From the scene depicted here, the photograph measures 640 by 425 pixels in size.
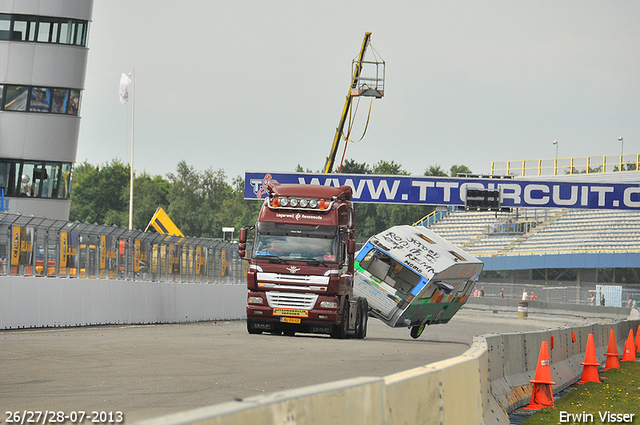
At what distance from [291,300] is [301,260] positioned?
0.99 m

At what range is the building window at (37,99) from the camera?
39938mm

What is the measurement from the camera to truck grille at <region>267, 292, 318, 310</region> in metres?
21.1

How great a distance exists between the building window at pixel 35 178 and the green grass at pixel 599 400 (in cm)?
3012

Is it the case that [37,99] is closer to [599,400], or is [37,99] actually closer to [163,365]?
[163,365]

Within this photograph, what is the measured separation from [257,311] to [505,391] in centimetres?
1133

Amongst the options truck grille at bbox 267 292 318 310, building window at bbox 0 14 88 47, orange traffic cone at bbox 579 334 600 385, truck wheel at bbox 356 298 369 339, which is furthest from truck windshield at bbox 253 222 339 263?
building window at bbox 0 14 88 47

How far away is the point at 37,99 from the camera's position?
40.2 m

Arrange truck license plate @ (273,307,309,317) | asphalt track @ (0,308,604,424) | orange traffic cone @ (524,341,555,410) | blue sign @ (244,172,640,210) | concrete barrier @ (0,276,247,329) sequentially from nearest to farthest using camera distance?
1. asphalt track @ (0,308,604,424)
2. orange traffic cone @ (524,341,555,410)
3. concrete barrier @ (0,276,247,329)
4. truck license plate @ (273,307,309,317)
5. blue sign @ (244,172,640,210)

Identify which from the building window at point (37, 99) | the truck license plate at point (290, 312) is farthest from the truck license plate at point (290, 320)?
the building window at point (37, 99)

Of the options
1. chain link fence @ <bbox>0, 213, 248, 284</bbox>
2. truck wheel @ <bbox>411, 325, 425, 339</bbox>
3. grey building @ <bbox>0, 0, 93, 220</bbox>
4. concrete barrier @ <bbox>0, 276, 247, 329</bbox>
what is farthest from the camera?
grey building @ <bbox>0, 0, 93, 220</bbox>

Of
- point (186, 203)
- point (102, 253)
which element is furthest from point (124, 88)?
point (186, 203)

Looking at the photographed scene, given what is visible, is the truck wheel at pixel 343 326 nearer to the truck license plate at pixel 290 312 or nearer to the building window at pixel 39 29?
the truck license plate at pixel 290 312

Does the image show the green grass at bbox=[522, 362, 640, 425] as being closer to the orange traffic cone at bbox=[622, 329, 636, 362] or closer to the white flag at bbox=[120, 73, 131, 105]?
the orange traffic cone at bbox=[622, 329, 636, 362]

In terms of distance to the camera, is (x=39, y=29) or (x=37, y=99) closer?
(x=39, y=29)
